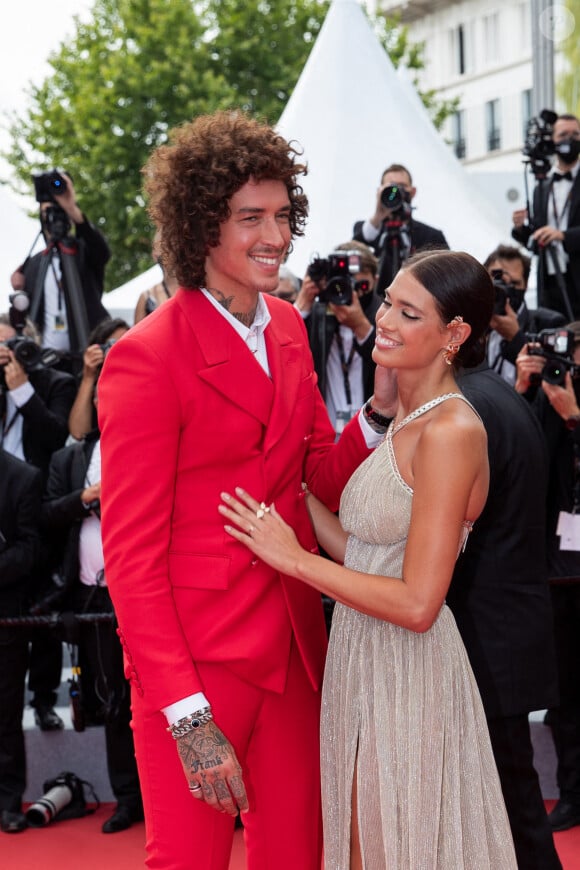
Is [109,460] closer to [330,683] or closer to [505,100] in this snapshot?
[330,683]

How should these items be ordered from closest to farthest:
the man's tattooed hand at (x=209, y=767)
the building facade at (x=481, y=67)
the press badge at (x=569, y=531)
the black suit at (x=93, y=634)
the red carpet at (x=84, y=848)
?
the man's tattooed hand at (x=209, y=767) → the red carpet at (x=84, y=848) → the press badge at (x=569, y=531) → the black suit at (x=93, y=634) → the building facade at (x=481, y=67)

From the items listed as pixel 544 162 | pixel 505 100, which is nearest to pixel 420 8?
pixel 505 100

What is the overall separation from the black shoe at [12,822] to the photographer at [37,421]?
0.52 m

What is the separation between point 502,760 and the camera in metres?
3.43

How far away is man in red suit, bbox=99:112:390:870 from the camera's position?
2.42 metres

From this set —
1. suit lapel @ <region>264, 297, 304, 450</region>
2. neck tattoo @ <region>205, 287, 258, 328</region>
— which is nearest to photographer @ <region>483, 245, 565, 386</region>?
suit lapel @ <region>264, 297, 304, 450</region>

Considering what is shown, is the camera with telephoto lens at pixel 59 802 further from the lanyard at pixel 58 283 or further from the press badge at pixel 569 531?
the lanyard at pixel 58 283

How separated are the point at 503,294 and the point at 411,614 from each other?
2.91 m

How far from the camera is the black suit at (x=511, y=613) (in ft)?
11.2

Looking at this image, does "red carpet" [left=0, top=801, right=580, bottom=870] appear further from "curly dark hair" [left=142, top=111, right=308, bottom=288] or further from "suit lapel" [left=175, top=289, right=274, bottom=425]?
"curly dark hair" [left=142, top=111, right=308, bottom=288]

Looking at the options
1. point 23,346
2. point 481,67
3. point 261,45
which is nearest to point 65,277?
point 23,346

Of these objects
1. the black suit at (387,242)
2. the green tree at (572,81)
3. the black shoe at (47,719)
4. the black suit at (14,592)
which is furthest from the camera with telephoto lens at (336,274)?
the green tree at (572,81)

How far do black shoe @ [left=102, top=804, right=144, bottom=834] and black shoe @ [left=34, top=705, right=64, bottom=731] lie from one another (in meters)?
0.64

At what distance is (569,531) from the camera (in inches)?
186
